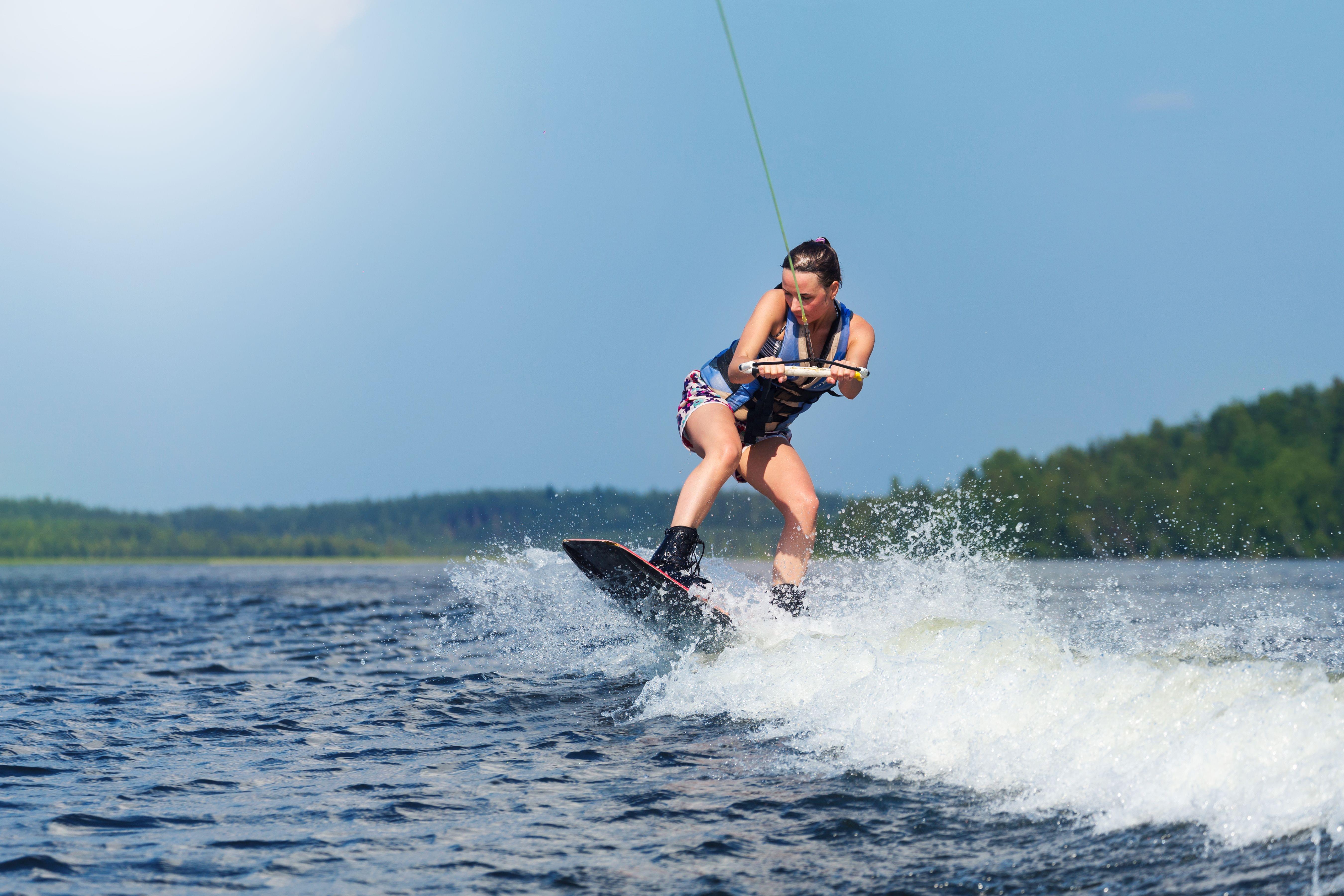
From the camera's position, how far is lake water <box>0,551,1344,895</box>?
2.92m

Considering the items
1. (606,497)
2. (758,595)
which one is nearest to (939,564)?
(758,595)

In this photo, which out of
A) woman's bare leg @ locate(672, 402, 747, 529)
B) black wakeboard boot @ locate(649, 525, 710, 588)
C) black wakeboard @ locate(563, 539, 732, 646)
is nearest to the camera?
black wakeboard @ locate(563, 539, 732, 646)

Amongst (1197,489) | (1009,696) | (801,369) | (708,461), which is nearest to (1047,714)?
(1009,696)

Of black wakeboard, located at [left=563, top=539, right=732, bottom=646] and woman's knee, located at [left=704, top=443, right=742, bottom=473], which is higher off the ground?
woman's knee, located at [left=704, top=443, right=742, bottom=473]

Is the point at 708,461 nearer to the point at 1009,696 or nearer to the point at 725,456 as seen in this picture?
the point at 725,456

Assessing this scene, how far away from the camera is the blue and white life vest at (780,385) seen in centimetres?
604

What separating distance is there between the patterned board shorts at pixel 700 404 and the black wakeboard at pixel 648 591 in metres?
0.95

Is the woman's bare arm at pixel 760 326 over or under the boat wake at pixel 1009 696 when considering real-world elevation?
over

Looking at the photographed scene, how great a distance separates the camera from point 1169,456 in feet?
274

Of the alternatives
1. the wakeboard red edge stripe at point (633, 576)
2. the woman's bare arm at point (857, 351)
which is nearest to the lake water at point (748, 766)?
the wakeboard red edge stripe at point (633, 576)

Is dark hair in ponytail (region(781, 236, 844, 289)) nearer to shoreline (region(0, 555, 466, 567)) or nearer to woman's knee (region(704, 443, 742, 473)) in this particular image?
woman's knee (region(704, 443, 742, 473))

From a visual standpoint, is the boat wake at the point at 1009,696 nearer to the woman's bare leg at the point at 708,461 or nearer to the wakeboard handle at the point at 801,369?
the woman's bare leg at the point at 708,461

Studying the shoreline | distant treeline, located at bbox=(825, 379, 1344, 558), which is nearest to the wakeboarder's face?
distant treeline, located at bbox=(825, 379, 1344, 558)

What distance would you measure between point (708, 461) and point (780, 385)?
0.64 meters
